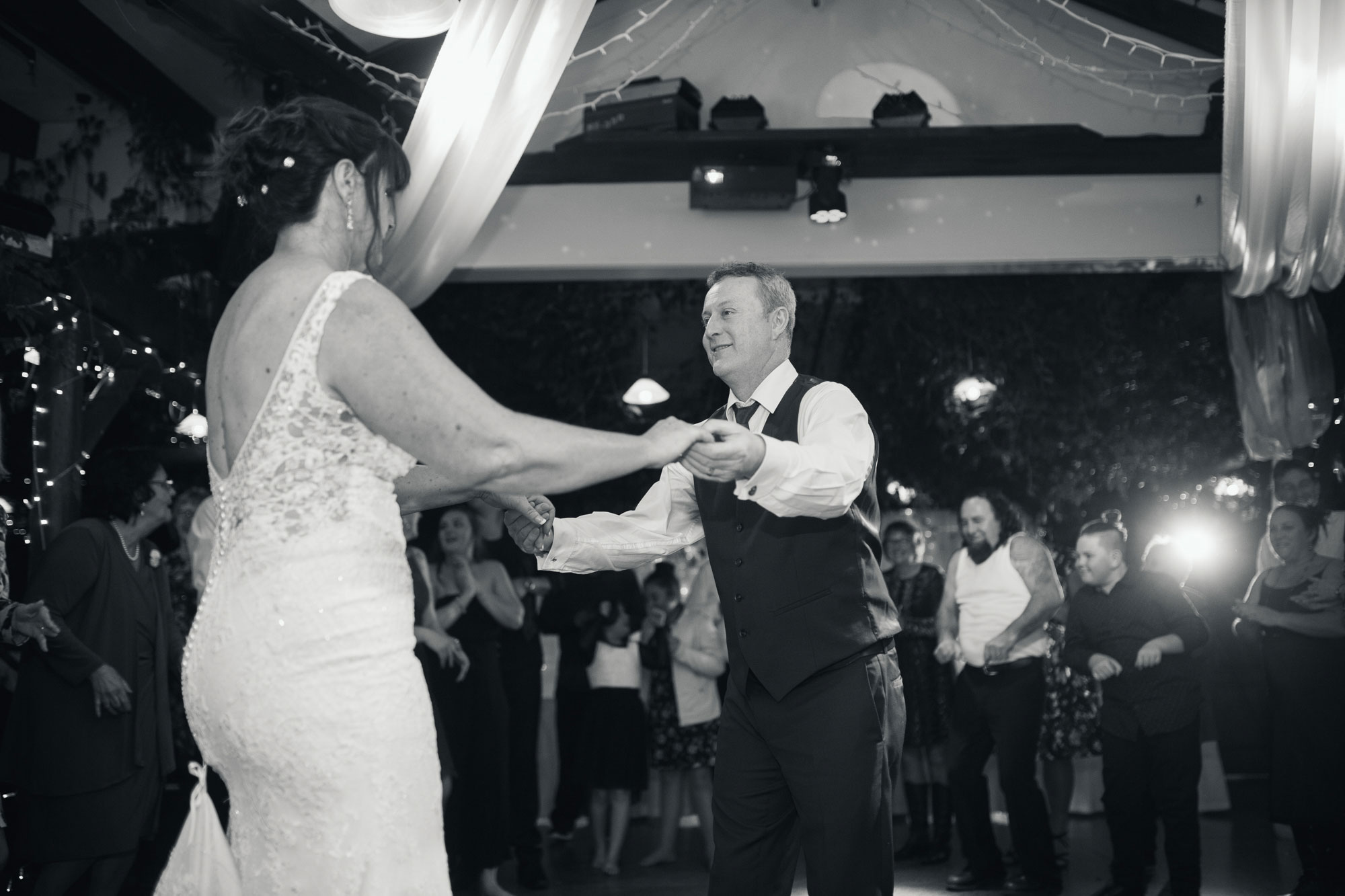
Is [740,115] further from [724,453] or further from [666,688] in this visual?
[724,453]

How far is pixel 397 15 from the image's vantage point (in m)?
3.55

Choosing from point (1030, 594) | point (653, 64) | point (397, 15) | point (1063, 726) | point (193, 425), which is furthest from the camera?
point (1063, 726)

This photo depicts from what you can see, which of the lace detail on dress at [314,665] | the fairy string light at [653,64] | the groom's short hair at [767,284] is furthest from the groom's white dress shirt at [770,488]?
the fairy string light at [653,64]

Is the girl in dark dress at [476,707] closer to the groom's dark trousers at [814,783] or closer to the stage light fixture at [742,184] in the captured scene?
the stage light fixture at [742,184]

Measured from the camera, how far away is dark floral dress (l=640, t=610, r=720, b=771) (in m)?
5.55

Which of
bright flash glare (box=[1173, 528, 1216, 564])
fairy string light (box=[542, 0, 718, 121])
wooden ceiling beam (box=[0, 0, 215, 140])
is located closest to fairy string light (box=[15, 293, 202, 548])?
wooden ceiling beam (box=[0, 0, 215, 140])

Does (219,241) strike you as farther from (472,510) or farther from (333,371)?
(333,371)

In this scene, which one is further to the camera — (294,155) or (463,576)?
(463,576)

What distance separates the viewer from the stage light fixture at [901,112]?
5.66m

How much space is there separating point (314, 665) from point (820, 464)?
101 centimetres

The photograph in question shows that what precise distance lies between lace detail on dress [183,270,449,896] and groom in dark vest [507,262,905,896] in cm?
81

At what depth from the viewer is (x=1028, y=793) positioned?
4785 millimetres

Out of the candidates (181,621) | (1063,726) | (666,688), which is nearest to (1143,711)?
(1063,726)

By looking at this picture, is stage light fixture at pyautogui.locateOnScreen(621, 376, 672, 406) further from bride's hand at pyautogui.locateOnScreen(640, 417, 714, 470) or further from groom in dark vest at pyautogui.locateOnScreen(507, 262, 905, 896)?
bride's hand at pyautogui.locateOnScreen(640, 417, 714, 470)
